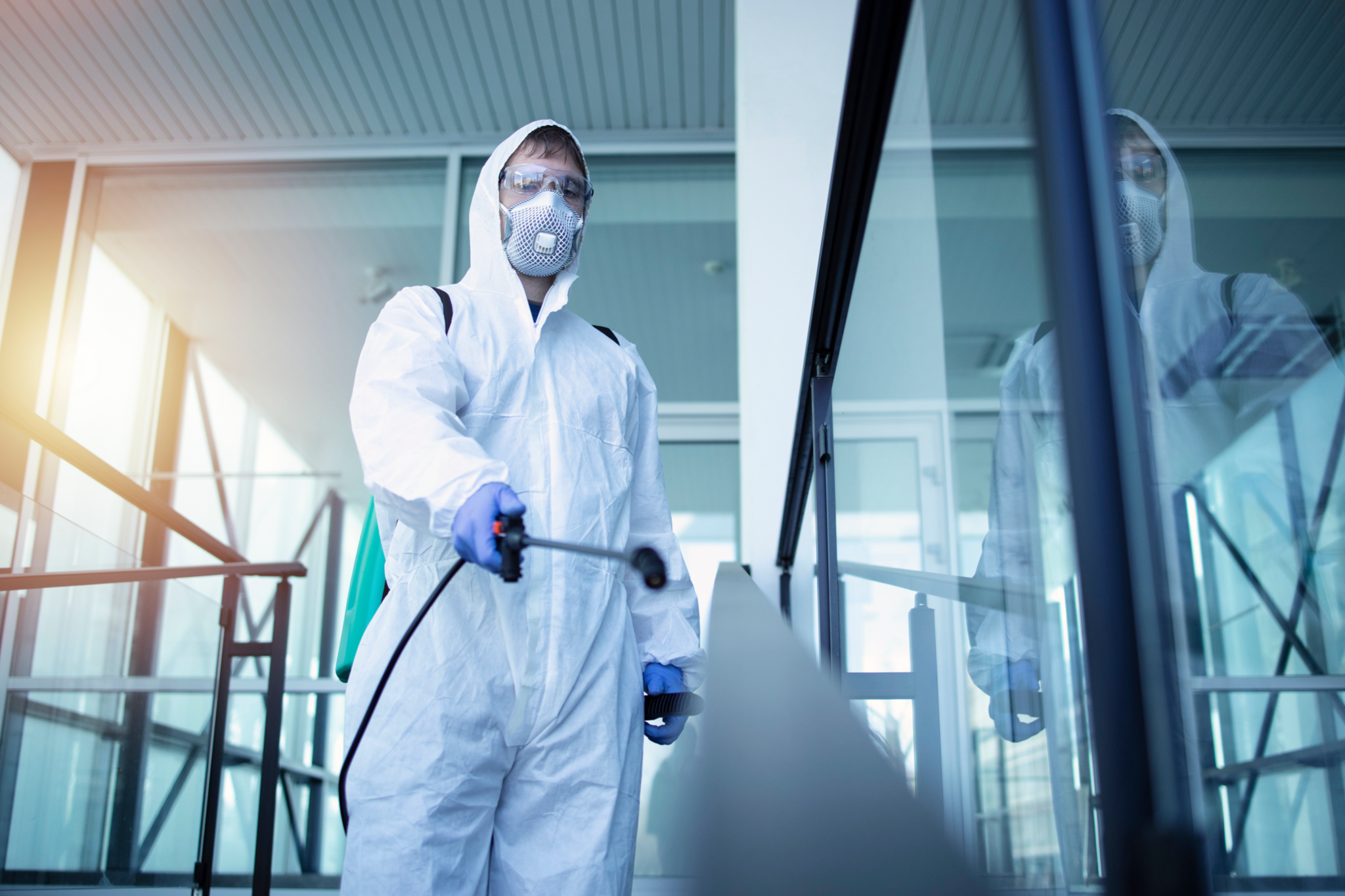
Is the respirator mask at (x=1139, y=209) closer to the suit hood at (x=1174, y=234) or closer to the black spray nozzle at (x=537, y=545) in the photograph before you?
the suit hood at (x=1174, y=234)

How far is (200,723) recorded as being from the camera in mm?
2324

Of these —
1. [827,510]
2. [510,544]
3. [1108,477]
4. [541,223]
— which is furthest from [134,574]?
[1108,477]

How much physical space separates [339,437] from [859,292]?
4745 millimetres

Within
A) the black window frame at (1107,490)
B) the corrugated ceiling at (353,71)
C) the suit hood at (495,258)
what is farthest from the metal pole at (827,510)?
the corrugated ceiling at (353,71)

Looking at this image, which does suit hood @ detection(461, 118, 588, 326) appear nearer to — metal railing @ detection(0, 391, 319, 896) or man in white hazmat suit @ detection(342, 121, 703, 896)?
man in white hazmat suit @ detection(342, 121, 703, 896)

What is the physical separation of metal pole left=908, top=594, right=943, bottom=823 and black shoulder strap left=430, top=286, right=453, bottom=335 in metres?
0.70

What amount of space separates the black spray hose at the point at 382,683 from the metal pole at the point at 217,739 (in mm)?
852

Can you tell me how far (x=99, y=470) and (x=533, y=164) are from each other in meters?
0.82

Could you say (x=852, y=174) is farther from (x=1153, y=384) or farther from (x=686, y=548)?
(x=686, y=548)

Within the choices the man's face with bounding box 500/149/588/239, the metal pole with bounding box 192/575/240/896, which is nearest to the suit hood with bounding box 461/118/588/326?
the man's face with bounding box 500/149/588/239

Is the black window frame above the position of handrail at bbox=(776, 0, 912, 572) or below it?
below

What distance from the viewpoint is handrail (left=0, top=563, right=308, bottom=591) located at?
161 cm

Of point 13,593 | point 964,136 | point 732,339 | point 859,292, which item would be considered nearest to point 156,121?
point 732,339

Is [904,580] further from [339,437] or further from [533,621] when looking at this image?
[339,437]
